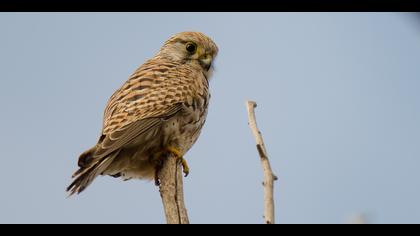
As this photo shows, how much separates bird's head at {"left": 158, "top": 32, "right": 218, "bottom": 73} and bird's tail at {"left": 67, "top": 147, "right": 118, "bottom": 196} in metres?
1.77

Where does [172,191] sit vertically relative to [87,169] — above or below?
below

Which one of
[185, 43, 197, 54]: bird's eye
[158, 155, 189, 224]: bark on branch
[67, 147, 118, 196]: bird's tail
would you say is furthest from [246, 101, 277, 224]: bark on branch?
[185, 43, 197, 54]: bird's eye

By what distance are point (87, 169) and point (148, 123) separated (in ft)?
2.44

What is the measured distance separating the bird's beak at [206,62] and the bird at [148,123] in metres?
0.28

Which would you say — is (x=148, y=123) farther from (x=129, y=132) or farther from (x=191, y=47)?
(x=191, y=47)

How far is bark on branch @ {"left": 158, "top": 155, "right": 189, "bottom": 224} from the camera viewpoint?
322 cm

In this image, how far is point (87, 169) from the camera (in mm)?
3846

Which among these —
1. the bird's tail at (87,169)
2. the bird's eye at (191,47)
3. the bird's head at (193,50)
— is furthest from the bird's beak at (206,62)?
the bird's tail at (87,169)

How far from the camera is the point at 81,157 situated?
3896 millimetres

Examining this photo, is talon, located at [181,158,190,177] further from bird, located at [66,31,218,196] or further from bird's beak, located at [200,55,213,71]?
bird's beak, located at [200,55,213,71]

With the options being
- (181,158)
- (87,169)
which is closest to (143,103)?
(181,158)
